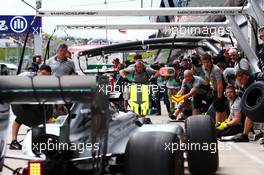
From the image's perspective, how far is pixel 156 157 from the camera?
449cm

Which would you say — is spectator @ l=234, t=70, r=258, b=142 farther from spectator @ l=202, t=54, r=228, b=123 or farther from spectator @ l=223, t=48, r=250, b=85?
spectator @ l=202, t=54, r=228, b=123

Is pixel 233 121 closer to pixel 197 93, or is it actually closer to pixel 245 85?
pixel 245 85

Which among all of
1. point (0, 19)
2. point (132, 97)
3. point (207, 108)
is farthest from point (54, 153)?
point (0, 19)

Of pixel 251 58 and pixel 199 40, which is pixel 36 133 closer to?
pixel 251 58

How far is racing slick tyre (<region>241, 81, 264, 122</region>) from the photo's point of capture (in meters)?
8.78

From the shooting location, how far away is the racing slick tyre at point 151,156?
4449 millimetres

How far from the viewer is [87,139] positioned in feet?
14.6

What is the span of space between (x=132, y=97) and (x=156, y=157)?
385 cm

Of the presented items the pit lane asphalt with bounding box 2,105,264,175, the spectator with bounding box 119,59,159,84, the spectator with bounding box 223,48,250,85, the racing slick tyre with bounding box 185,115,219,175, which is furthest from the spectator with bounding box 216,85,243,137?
the racing slick tyre with bounding box 185,115,219,175

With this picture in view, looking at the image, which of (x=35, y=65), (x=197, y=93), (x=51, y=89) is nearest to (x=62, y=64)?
(x=35, y=65)

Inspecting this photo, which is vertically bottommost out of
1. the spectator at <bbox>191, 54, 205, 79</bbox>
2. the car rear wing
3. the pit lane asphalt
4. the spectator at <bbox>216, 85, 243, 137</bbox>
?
the pit lane asphalt

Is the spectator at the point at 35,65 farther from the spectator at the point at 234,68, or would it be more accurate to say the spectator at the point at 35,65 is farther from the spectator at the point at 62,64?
the spectator at the point at 234,68

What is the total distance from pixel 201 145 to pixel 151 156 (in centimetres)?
160

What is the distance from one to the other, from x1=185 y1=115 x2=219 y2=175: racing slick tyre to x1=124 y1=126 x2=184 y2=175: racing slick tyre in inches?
52.1
